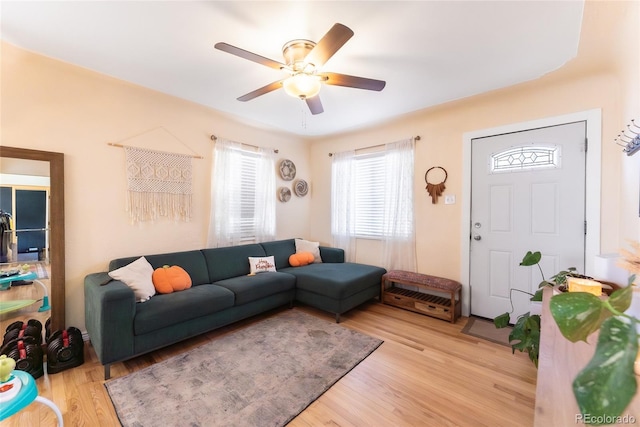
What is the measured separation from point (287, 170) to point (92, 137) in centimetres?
250

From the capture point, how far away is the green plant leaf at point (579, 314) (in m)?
0.47

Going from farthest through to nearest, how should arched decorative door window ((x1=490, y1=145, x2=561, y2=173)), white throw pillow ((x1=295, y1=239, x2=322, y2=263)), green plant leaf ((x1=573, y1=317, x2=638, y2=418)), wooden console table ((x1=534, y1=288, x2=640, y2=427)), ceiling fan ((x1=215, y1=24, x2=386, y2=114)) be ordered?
white throw pillow ((x1=295, y1=239, x2=322, y2=263))
arched decorative door window ((x1=490, y1=145, x2=561, y2=173))
ceiling fan ((x1=215, y1=24, x2=386, y2=114))
wooden console table ((x1=534, y1=288, x2=640, y2=427))
green plant leaf ((x1=573, y1=317, x2=638, y2=418))

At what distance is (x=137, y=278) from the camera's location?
2291mm

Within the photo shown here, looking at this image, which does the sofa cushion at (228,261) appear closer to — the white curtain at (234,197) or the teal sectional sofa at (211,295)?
the teal sectional sofa at (211,295)

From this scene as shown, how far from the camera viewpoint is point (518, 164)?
275 centimetres

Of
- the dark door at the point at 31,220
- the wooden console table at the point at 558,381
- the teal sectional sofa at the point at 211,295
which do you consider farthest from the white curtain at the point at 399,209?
the dark door at the point at 31,220

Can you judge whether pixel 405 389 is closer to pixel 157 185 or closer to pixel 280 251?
pixel 280 251

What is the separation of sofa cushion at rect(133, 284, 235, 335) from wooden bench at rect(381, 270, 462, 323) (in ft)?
6.67

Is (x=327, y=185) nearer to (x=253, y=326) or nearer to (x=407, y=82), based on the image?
(x=407, y=82)

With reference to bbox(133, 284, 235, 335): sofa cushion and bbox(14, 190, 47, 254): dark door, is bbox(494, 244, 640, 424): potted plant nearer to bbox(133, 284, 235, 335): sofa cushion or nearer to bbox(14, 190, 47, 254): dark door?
bbox(133, 284, 235, 335): sofa cushion

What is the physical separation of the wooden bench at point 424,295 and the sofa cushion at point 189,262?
231 cm

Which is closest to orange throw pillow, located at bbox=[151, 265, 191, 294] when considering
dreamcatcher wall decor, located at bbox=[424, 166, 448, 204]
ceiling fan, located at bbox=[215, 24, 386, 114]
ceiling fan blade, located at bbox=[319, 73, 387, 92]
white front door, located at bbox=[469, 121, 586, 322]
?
ceiling fan, located at bbox=[215, 24, 386, 114]

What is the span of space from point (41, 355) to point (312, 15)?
317cm

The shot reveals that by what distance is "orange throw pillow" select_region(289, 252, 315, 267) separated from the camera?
374 centimetres
